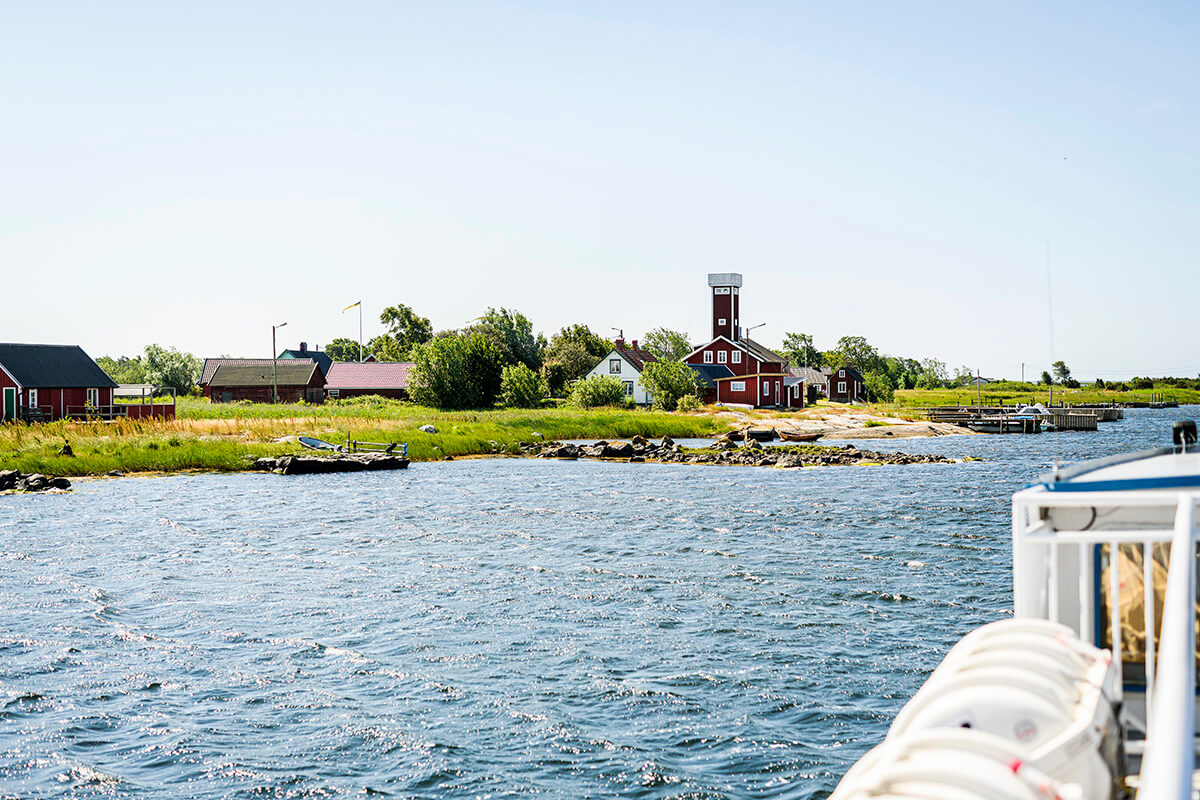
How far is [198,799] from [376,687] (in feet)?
12.9

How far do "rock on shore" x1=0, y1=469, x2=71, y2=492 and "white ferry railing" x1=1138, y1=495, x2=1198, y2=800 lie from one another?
43.0 metres

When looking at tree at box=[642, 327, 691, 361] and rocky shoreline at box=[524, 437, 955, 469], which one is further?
tree at box=[642, 327, 691, 361]

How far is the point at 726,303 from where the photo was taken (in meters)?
123

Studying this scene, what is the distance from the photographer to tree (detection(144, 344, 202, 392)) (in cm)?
12544

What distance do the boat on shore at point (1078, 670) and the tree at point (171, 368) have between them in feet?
414

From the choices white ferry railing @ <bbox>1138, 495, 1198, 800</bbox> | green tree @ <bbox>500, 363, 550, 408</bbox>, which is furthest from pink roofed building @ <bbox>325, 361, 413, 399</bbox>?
white ferry railing @ <bbox>1138, 495, 1198, 800</bbox>

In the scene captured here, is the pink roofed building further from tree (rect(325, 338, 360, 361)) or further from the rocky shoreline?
tree (rect(325, 338, 360, 361))

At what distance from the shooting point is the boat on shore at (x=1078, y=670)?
160 inches

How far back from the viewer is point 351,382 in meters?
113

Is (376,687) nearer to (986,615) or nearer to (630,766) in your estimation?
(630,766)

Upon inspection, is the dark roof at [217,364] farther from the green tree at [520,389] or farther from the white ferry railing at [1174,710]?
the white ferry railing at [1174,710]

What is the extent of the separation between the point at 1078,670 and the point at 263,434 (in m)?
54.8

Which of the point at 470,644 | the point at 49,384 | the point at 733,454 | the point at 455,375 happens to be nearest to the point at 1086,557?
the point at 470,644

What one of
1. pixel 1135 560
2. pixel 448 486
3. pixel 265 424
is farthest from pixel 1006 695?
pixel 265 424
